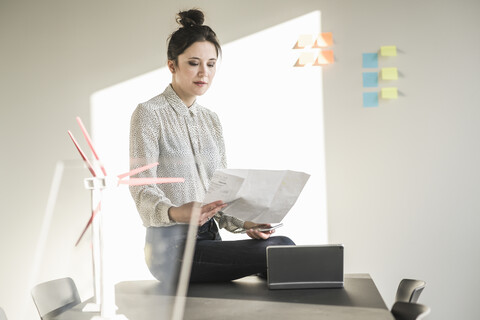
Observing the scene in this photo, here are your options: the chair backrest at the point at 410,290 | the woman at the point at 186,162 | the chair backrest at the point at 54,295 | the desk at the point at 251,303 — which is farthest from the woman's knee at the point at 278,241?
the chair backrest at the point at 54,295

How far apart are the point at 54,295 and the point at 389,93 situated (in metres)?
1.85

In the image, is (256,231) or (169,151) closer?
(169,151)

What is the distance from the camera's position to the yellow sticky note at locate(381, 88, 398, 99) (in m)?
2.48

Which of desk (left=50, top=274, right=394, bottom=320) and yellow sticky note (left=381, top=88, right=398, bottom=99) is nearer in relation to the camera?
desk (left=50, top=274, right=394, bottom=320)

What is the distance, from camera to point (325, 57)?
2504 mm

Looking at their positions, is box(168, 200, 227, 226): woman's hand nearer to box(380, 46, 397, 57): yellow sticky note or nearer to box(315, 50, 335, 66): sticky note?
box(315, 50, 335, 66): sticky note

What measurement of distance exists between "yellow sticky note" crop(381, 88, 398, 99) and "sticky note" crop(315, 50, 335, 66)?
0.26 m

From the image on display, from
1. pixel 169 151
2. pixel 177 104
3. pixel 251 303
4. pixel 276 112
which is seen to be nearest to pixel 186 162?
pixel 169 151

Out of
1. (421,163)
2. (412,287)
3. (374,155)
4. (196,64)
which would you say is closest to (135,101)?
(196,64)

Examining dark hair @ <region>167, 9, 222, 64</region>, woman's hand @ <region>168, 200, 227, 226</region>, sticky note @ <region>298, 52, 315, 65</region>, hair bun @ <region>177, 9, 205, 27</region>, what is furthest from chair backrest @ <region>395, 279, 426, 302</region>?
sticky note @ <region>298, 52, 315, 65</region>

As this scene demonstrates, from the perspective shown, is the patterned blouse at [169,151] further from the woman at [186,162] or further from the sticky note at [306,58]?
the sticky note at [306,58]

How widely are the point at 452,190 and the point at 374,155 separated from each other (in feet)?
1.20

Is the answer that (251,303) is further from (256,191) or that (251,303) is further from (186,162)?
(186,162)

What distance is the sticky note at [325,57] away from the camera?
8.20ft
